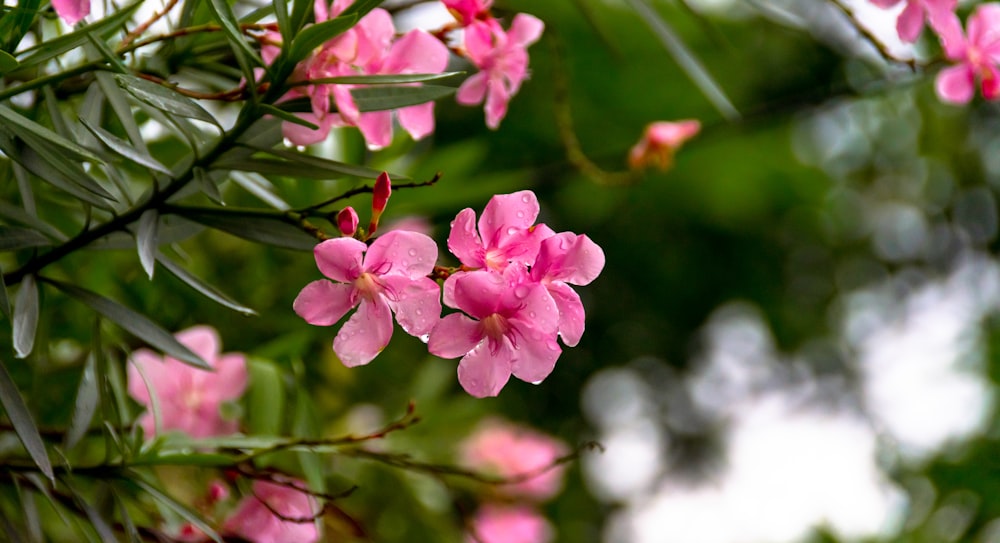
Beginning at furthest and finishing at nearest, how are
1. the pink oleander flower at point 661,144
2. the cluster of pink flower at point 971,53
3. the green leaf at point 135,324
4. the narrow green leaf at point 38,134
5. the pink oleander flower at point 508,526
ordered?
1. the pink oleander flower at point 508,526
2. the pink oleander flower at point 661,144
3. the cluster of pink flower at point 971,53
4. the green leaf at point 135,324
5. the narrow green leaf at point 38,134

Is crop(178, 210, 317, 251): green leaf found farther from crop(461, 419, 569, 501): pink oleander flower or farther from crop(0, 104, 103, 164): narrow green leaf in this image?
crop(461, 419, 569, 501): pink oleander flower

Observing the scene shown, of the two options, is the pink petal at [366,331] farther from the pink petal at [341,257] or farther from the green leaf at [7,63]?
the green leaf at [7,63]

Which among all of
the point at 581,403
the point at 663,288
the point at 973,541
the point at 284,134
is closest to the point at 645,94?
the point at 663,288

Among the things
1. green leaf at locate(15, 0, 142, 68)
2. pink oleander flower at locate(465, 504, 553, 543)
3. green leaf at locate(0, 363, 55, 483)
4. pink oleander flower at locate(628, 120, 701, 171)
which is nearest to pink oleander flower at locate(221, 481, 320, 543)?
green leaf at locate(0, 363, 55, 483)

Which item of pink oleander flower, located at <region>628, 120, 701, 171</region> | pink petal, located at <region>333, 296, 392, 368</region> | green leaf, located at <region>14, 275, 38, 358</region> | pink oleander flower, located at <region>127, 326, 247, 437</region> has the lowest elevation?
pink oleander flower, located at <region>628, 120, 701, 171</region>

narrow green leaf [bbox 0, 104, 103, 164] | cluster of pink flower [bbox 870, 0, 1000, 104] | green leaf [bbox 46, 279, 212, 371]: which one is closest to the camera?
narrow green leaf [bbox 0, 104, 103, 164]

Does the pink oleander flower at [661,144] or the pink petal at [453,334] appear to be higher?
the pink petal at [453,334]

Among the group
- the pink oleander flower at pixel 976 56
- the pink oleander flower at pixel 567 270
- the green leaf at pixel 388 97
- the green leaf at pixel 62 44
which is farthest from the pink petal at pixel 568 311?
the pink oleander flower at pixel 976 56

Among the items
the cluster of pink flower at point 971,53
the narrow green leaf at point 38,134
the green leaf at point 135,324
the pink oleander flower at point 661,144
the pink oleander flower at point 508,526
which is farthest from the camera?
the pink oleander flower at point 508,526
